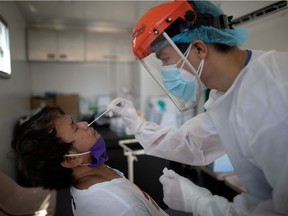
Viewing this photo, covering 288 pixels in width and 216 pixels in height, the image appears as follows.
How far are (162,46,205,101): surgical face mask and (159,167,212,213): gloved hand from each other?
399 mm

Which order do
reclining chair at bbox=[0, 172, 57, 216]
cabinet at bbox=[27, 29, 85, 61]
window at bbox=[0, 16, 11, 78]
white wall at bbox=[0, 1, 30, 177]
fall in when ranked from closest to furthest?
reclining chair at bbox=[0, 172, 57, 216]
white wall at bbox=[0, 1, 30, 177]
window at bbox=[0, 16, 11, 78]
cabinet at bbox=[27, 29, 85, 61]

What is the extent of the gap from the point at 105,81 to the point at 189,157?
3.39m

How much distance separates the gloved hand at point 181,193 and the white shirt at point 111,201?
109 mm

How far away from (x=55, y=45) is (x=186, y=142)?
3403 millimetres

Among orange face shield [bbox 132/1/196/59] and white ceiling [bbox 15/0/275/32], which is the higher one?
white ceiling [bbox 15/0/275/32]

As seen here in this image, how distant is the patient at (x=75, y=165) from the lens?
35.0 inches

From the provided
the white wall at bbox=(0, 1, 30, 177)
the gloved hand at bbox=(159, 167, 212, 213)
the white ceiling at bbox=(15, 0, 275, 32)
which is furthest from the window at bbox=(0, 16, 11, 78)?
the gloved hand at bbox=(159, 167, 212, 213)

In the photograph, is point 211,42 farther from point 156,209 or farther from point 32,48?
point 32,48

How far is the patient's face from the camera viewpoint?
3.19ft

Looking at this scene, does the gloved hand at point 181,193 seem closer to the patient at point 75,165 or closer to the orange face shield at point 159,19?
the patient at point 75,165

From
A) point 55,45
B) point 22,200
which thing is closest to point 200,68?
point 22,200

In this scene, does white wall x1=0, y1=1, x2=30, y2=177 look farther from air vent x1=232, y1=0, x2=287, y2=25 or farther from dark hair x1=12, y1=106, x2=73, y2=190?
air vent x1=232, y1=0, x2=287, y2=25

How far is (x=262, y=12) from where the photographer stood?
1.14m

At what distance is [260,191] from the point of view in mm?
735
